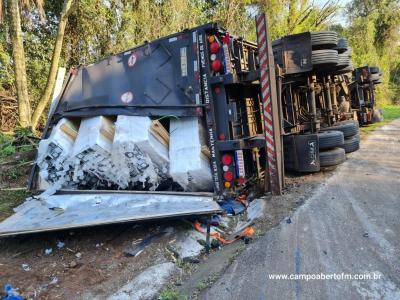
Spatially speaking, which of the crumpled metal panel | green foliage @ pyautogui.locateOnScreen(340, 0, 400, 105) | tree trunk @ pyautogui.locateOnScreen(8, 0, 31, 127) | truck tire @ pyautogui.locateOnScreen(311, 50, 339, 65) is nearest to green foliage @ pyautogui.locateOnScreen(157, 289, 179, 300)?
the crumpled metal panel

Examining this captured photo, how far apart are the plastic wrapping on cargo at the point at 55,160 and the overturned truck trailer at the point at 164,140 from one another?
0.6 inches

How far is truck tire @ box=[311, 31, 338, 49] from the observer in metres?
5.74

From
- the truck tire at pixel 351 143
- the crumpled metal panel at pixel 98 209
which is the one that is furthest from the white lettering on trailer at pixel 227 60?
the truck tire at pixel 351 143

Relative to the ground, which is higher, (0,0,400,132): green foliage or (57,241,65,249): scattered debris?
(0,0,400,132): green foliage

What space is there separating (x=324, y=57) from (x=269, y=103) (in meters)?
2.12

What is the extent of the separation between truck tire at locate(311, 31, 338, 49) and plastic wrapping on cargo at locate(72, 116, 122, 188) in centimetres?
351

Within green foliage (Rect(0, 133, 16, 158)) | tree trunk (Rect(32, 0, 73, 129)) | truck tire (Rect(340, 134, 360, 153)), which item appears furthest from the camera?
tree trunk (Rect(32, 0, 73, 129))

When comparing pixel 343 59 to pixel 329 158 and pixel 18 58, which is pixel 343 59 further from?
pixel 18 58

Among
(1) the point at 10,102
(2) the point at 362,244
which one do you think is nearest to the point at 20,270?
(2) the point at 362,244

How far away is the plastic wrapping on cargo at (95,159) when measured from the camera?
447 cm

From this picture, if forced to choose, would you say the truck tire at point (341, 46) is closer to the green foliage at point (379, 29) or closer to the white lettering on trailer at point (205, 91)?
the white lettering on trailer at point (205, 91)

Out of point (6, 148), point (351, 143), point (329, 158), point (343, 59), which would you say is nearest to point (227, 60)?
point (329, 158)

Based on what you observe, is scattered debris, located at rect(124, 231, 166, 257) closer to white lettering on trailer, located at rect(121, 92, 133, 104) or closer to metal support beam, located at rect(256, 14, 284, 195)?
metal support beam, located at rect(256, 14, 284, 195)

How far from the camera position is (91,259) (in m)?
3.43
